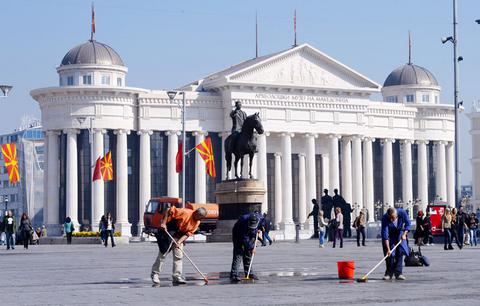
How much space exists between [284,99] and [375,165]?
53.5 feet

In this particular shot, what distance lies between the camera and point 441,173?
114m

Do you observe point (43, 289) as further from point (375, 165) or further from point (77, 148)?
point (375, 165)

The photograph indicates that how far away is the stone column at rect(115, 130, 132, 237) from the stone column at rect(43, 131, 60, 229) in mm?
5384

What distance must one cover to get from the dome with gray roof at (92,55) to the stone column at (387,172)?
27.8 metres

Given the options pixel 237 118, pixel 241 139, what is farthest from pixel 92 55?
pixel 241 139

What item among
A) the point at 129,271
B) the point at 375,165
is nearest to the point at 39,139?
the point at 375,165

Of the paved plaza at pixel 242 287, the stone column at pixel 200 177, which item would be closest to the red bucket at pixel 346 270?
the paved plaza at pixel 242 287

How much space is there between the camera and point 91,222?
90625 mm

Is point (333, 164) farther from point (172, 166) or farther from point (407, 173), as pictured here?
point (172, 166)

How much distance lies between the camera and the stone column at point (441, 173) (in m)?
114

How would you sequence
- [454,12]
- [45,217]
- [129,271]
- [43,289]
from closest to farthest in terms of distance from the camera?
[43,289] < [129,271] < [454,12] < [45,217]

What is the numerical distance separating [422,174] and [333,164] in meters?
13.6

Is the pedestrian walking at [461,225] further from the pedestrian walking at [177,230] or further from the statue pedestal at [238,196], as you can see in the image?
the pedestrian walking at [177,230]

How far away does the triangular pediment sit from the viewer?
100 m
